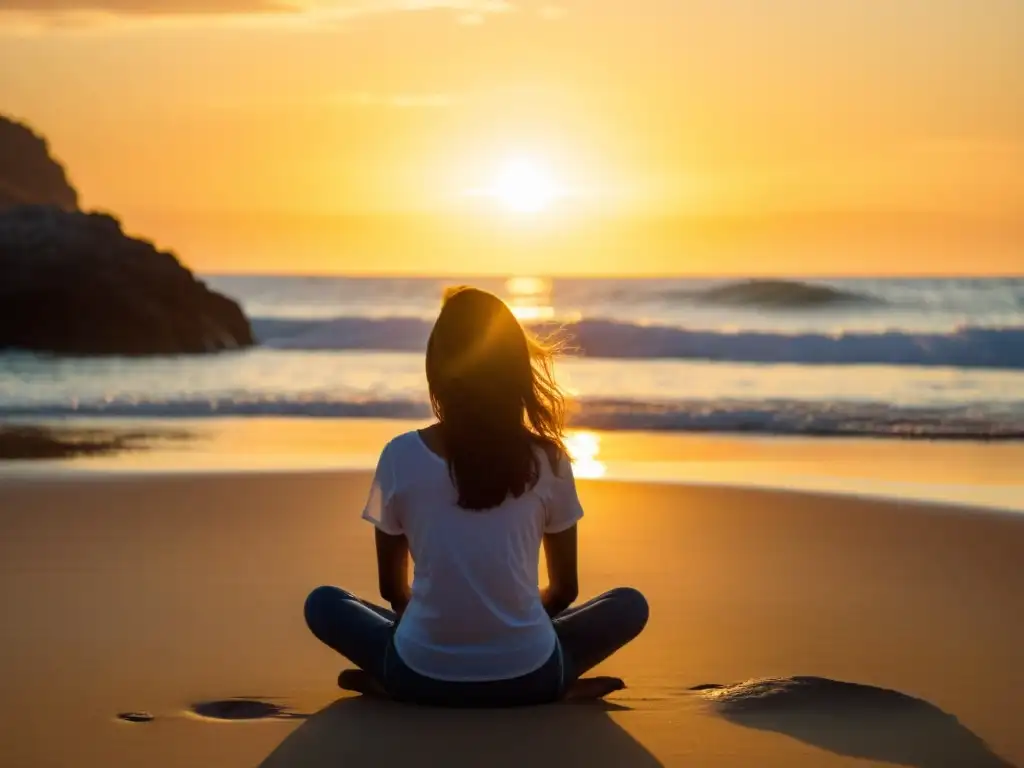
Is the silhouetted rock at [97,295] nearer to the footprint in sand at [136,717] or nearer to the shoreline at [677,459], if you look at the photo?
A: the shoreline at [677,459]

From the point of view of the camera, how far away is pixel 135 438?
1291cm

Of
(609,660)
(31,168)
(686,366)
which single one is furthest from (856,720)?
(31,168)

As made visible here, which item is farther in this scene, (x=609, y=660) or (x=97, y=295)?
(x=97, y=295)

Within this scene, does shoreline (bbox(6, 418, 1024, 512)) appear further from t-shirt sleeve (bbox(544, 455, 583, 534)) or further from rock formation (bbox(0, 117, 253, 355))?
rock formation (bbox(0, 117, 253, 355))

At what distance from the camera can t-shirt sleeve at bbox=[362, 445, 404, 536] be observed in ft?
12.8

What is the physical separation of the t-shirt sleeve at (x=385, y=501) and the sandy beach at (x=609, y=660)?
582 millimetres

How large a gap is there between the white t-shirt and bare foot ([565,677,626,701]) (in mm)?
376

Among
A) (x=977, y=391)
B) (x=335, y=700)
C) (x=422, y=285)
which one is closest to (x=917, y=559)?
(x=335, y=700)

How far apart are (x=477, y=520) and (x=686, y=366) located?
21.7m

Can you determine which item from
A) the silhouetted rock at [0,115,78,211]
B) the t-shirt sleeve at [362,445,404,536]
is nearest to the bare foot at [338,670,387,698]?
the t-shirt sleeve at [362,445,404,536]

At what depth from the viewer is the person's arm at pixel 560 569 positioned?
408 centimetres

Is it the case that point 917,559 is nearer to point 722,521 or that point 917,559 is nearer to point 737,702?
point 722,521

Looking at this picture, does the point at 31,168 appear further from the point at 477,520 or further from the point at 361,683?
the point at 477,520

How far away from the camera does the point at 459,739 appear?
3.86m
